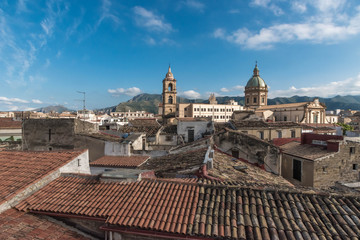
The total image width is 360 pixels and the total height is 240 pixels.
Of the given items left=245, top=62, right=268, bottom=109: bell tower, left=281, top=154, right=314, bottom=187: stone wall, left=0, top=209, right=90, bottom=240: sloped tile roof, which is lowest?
left=281, top=154, right=314, bottom=187: stone wall

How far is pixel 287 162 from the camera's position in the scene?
1805cm

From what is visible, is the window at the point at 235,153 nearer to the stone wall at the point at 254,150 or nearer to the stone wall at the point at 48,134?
the stone wall at the point at 254,150

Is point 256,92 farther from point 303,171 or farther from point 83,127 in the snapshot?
point 83,127

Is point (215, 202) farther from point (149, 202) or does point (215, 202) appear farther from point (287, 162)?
point (287, 162)

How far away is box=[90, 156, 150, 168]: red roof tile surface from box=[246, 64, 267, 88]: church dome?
237 ft

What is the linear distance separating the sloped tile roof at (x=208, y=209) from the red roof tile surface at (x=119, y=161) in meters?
6.30

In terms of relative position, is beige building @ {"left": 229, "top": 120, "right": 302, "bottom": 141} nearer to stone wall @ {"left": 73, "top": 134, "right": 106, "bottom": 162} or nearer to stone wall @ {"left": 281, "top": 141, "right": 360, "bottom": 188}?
stone wall @ {"left": 281, "top": 141, "right": 360, "bottom": 188}

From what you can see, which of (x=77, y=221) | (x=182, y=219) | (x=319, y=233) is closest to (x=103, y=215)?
(x=77, y=221)

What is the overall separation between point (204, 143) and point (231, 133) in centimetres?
215

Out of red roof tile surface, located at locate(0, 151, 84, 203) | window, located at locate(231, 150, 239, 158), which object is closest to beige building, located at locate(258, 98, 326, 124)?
window, located at locate(231, 150, 239, 158)

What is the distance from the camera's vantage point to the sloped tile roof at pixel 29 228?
4.27m

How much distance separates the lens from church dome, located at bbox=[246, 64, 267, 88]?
253 ft

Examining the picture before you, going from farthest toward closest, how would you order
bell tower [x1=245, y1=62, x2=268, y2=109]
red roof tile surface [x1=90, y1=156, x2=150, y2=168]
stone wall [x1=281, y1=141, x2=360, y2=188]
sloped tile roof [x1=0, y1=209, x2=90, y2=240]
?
bell tower [x1=245, y1=62, x2=268, y2=109], stone wall [x1=281, y1=141, x2=360, y2=188], red roof tile surface [x1=90, y1=156, x2=150, y2=168], sloped tile roof [x1=0, y1=209, x2=90, y2=240]

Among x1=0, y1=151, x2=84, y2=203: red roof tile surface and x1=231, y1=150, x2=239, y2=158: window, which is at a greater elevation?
x1=0, y1=151, x2=84, y2=203: red roof tile surface
